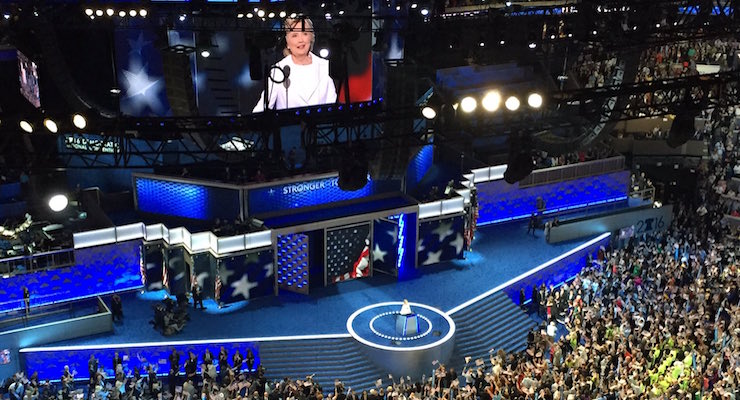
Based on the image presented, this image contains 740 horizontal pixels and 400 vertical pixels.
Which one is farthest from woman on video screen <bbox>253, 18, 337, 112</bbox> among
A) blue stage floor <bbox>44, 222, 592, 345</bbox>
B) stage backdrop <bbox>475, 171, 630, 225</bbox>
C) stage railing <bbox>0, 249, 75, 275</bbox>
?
stage railing <bbox>0, 249, 75, 275</bbox>

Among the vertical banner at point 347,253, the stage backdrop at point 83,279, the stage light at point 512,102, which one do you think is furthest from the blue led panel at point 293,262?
the stage light at point 512,102

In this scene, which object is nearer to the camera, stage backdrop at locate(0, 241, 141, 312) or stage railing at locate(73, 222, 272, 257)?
stage backdrop at locate(0, 241, 141, 312)

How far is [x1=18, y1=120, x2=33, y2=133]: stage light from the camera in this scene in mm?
14688

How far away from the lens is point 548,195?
30.1m

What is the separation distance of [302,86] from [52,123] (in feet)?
40.6

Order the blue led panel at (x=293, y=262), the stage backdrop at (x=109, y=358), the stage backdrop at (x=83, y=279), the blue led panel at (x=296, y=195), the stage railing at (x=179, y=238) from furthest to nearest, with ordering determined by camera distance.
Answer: the blue led panel at (x=296, y=195)
the blue led panel at (x=293, y=262)
the stage railing at (x=179, y=238)
the stage backdrop at (x=83, y=279)
the stage backdrop at (x=109, y=358)

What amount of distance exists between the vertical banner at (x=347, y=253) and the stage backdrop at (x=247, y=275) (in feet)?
6.02

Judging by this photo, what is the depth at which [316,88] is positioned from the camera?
2661 centimetres

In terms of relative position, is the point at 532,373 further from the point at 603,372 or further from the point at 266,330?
the point at 266,330

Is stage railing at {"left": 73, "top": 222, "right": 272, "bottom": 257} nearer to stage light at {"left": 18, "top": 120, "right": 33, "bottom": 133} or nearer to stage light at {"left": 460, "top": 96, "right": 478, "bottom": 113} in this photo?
stage light at {"left": 18, "top": 120, "right": 33, "bottom": 133}

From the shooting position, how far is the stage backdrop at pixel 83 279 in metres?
22.5

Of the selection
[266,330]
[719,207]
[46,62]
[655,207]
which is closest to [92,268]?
[266,330]

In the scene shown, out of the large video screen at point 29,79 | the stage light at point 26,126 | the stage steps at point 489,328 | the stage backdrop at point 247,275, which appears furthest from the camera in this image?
the large video screen at point 29,79

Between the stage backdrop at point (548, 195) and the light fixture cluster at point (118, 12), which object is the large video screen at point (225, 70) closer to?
the light fixture cluster at point (118, 12)
